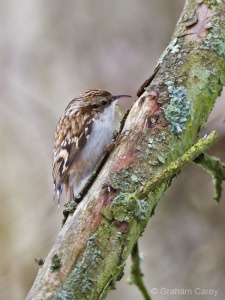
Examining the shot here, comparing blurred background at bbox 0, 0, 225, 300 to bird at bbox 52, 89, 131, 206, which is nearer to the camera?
bird at bbox 52, 89, 131, 206

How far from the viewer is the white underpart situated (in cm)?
273

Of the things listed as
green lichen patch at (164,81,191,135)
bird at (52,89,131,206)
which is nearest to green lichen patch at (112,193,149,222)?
green lichen patch at (164,81,191,135)

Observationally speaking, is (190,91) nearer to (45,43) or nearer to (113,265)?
(113,265)

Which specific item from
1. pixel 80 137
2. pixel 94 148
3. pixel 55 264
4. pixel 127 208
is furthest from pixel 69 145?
pixel 55 264

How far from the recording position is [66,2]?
482cm

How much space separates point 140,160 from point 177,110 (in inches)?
8.5

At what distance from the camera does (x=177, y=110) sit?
2139 millimetres

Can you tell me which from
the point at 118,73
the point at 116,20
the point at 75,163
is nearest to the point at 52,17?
the point at 116,20

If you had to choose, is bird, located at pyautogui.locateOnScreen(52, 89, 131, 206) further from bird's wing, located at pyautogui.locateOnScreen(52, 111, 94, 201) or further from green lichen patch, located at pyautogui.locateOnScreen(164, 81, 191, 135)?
green lichen patch, located at pyautogui.locateOnScreen(164, 81, 191, 135)

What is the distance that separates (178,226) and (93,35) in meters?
1.53

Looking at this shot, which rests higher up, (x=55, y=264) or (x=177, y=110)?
(x=177, y=110)

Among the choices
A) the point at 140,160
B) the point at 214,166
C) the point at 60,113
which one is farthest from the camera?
the point at 60,113

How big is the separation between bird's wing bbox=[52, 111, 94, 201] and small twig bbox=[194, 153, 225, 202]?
61 centimetres

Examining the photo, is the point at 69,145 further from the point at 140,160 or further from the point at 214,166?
the point at 140,160
